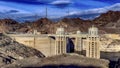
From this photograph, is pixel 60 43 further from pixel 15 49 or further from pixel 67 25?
pixel 67 25

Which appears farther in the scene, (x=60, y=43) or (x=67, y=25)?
(x=67, y=25)

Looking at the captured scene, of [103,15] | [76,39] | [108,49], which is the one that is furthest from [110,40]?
[103,15]

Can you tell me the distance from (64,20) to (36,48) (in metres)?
54.3

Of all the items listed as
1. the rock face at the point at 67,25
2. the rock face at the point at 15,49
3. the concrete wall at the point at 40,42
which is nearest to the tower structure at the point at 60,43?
the concrete wall at the point at 40,42

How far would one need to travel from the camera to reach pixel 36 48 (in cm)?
7112

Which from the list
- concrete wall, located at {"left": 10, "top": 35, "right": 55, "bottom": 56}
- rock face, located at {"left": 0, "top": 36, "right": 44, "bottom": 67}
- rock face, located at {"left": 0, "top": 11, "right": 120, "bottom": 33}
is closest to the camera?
rock face, located at {"left": 0, "top": 36, "right": 44, "bottom": 67}

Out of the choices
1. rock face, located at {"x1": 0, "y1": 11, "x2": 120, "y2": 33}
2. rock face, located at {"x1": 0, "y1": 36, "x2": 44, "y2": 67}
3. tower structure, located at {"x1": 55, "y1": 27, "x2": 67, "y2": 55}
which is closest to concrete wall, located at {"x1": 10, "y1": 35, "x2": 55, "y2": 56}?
tower structure, located at {"x1": 55, "y1": 27, "x2": 67, "y2": 55}

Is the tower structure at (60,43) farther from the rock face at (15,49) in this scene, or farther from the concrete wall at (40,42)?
the rock face at (15,49)

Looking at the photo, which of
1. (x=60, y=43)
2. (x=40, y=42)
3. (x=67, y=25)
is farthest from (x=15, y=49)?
(x=67, y=25)

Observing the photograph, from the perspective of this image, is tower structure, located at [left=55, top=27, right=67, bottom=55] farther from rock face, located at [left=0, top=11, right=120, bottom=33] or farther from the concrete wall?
rock face, located at [left=0, top=11, right=120, bottom=33]

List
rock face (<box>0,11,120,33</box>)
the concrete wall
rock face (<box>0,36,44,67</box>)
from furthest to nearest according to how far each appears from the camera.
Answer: rock face (<box>0,11,120,33</box>) < the concrete wall < rock face (<box>0,36,44,67</box>)

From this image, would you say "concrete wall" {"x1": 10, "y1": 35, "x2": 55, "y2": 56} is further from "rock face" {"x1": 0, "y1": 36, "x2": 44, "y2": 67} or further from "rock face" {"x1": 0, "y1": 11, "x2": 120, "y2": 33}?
"rock face" {"x1": 0, "y1": 11, "x2": 120, "y2": 33}

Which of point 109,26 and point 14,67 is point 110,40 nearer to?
point 109,26

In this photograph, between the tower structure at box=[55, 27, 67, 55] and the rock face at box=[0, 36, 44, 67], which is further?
the tower structure at box=[55, 27, 67, 55]
